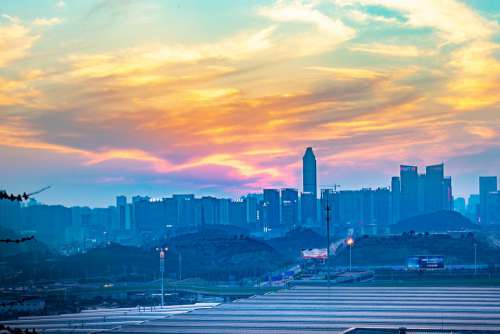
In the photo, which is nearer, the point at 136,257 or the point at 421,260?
the point at 421,260

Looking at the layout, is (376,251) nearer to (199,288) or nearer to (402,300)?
(199,288)

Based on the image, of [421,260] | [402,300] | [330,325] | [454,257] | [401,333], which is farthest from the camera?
[454,257]

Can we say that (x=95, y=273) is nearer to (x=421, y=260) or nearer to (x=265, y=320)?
(x=421, y=260)

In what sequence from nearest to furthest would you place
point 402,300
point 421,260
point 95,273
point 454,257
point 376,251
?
1. point 402,300
2. point 421,260
3. point 95,273
4. point 454,257
5. point 376,251

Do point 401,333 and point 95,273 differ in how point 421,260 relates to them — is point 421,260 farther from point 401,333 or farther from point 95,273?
point 401,333

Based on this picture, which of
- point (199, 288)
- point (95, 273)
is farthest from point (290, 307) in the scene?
point (95, 273)

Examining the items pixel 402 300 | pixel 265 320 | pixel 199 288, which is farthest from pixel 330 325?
pixel 199 288

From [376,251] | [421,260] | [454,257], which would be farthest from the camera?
[376,251]

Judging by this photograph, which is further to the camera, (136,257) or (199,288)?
(136,257)

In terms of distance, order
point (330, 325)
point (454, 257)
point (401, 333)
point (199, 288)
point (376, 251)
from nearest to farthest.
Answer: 1. point (401, 333)
2. point (330, 325)
3. point (199, 288)
4. point (454, 257)
5. point (376, 251)
